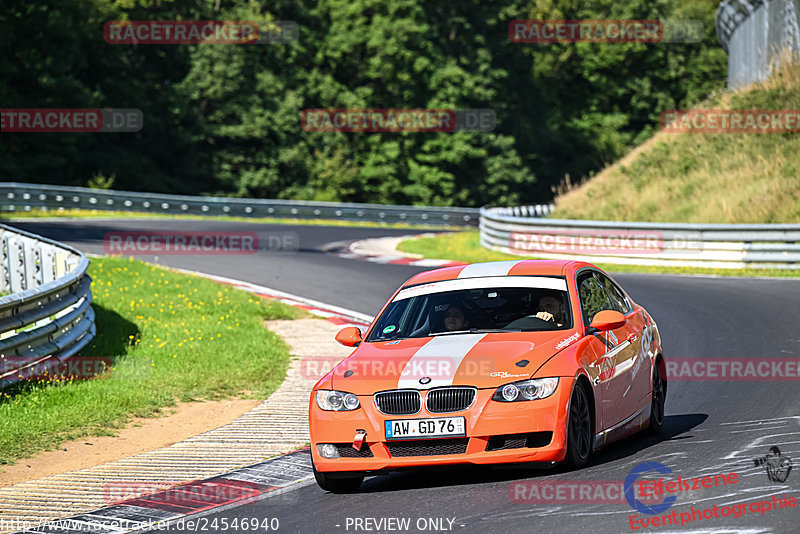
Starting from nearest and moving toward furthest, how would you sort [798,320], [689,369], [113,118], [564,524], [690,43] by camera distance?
[564,524]
[689,369]
[798,320]
[113,118]
[690,43]

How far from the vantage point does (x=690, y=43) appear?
246 feet

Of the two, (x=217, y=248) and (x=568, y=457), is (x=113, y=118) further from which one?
(x=568, y=457)

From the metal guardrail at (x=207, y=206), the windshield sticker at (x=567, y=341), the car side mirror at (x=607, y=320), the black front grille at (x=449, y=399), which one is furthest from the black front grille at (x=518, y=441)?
the metal guardrail at (x=207, y=206)

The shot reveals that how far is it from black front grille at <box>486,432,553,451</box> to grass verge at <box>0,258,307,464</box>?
4.26 m

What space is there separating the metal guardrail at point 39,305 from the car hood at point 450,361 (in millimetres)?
4516

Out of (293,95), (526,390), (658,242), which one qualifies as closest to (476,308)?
(526,390)

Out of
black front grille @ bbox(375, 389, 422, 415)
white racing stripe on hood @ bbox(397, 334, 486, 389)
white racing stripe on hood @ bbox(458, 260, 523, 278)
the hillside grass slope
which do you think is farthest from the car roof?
the hillside grass slope

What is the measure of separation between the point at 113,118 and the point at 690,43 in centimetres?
3732

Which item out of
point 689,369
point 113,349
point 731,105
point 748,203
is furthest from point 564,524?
point 731,105

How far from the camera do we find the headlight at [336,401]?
7797 mm

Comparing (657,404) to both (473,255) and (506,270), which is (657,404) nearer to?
(506,270)

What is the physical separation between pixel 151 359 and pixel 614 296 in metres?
6.44

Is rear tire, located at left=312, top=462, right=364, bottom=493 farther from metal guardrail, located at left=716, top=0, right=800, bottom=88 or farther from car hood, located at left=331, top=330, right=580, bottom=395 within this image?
metal guardrail, located at left=716, top=0, right=800, bottom=88

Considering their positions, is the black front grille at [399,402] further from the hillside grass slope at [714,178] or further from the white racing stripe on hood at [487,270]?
the hillside grass slope at [714,178]
